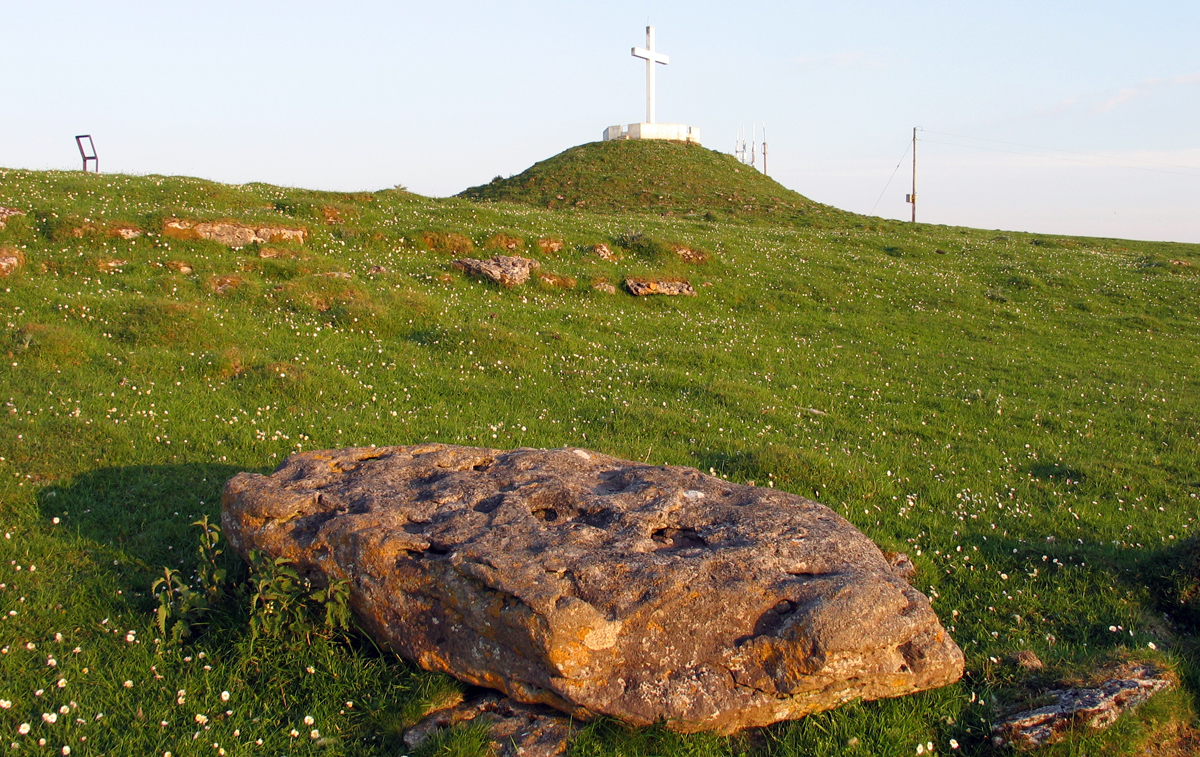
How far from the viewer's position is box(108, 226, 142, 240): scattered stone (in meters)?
17.2

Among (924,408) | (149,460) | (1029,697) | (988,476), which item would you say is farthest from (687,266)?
(1029,697)

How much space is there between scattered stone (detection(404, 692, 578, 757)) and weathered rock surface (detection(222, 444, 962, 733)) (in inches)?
5.7

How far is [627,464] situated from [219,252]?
45.6ft

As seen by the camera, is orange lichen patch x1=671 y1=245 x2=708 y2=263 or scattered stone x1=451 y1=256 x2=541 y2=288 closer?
scattered stone x1=451 y1=256 x2=541 y2=288

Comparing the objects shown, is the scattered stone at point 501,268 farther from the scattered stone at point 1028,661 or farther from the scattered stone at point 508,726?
the scattered stone at point 1028,661

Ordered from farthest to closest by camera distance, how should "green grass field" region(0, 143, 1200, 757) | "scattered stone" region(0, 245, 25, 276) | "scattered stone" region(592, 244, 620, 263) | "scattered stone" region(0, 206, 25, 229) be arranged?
"scattered stone" region(592, 244, 620, 263), "scattered stone" region(0, 206, 25, 229), "scattered stone" region(0, 245, 25, 276), "green grass field" region(0, 143, 1200, 757)

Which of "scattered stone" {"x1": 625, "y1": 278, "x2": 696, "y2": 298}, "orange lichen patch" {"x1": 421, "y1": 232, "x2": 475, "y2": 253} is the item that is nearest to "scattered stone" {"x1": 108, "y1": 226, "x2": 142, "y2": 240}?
"orange lichen patch" {"x1": 421, "y1": 232, "x2": 475, "y2": 253}

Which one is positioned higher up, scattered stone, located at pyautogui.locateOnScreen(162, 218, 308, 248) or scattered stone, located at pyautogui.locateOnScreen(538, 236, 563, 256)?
scattered stone, located at pyautogui.locateOnScreen(162, 218, 308, 248)

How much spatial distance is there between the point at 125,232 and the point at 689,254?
48.8ft

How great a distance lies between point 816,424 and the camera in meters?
11.9

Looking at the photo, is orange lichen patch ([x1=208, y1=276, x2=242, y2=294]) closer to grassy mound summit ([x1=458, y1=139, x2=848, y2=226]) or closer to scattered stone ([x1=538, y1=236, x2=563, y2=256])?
scattered stone ([x1=538, y1=236, x2=563, y2=256])

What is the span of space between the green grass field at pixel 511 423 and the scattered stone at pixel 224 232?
306 millimetres

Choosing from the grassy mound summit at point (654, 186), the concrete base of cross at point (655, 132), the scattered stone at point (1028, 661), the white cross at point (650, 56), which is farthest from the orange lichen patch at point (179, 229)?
the concrete base of cross at point (655, 132)

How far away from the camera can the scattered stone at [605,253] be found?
2272cm
